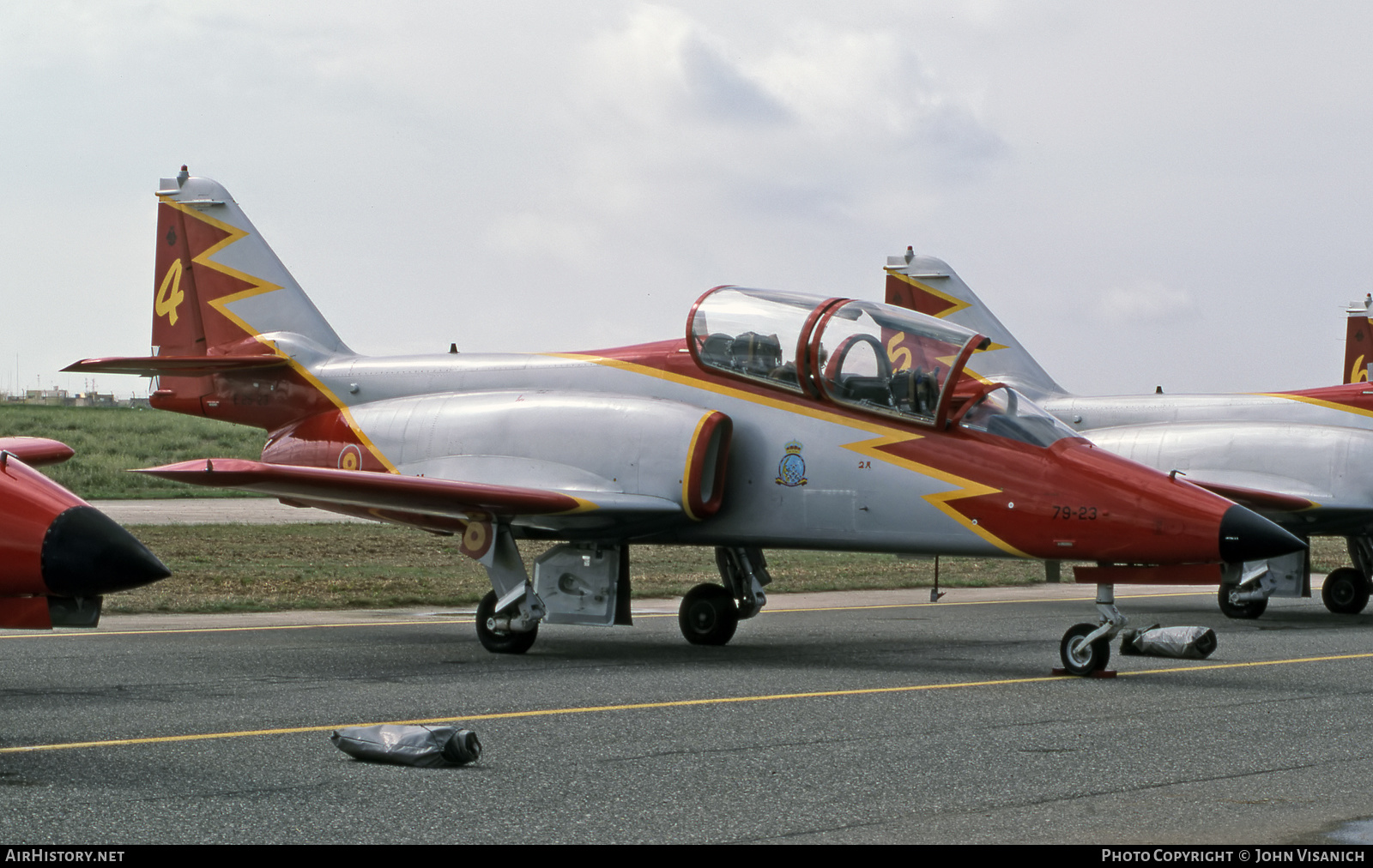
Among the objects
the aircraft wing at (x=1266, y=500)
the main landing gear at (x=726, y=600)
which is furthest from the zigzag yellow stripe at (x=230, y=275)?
the aircraft wing at (x=1266, y=500)

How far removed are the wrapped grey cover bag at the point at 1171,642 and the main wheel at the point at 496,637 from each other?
16.7ft

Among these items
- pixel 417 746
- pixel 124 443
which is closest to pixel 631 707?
pixel 417 746

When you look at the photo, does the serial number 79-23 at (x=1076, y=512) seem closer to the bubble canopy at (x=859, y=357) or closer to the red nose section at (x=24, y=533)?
the bubble canopy at (x=859, y=357)

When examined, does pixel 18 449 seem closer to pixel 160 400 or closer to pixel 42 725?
pixel 42 725

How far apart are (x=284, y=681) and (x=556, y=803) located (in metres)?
4.56

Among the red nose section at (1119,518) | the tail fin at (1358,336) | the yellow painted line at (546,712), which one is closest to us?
the yellow painted line at (546,712)

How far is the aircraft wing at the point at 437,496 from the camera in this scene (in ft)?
38.8

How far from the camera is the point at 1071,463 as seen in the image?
36.1ft

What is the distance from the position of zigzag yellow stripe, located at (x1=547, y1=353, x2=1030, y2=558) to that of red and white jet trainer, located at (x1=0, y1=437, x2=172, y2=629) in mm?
6282

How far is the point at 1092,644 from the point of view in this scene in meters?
11.0

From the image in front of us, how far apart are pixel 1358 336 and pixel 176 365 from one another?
22099 mm

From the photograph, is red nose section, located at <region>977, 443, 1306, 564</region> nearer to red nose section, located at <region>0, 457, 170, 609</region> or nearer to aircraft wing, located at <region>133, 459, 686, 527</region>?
aircraft wing, located at <region>133, 459, 686, 527</region>

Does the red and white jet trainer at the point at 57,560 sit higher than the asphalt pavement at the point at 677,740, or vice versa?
the red and white jet trainer at the point at 57,560

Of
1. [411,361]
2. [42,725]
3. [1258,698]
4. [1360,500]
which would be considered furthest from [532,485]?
[1360,500]
